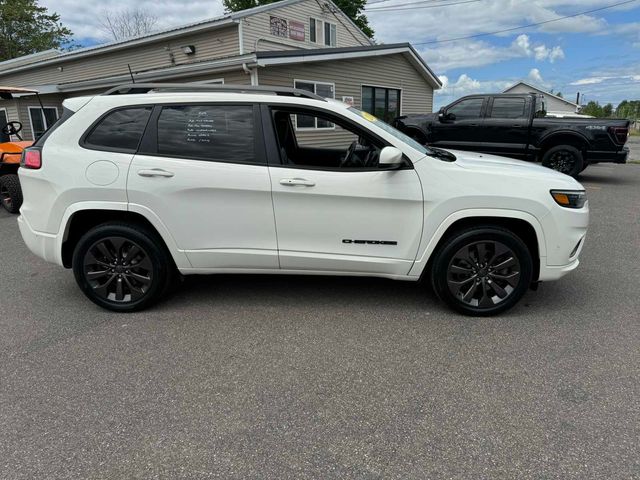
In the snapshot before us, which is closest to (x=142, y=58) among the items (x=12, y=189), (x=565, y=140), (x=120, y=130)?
(x=12, y=189)

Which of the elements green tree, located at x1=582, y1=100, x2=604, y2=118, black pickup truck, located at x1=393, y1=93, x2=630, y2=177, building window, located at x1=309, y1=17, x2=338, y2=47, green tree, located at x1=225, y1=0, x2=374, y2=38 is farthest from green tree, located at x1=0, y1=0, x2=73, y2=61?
green tree, located at x1=582, y1=100, x2=604, y2=118

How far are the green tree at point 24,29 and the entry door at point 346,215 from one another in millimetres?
39307

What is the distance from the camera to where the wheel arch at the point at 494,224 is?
11.4ft

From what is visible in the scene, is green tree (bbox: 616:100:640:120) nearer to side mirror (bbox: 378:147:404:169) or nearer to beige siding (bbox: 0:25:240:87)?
beige siding (bbox: 0:25:240:87)

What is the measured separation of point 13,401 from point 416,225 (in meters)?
2.90

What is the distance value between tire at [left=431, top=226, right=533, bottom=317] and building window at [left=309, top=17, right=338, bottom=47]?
59.7ft

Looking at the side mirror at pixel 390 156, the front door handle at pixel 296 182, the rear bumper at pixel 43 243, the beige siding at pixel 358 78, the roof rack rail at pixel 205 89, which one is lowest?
the rear bumper at pixel 43 243

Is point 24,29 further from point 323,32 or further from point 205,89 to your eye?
point 205,89

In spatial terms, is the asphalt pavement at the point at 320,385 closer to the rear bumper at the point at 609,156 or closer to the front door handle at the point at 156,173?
the front door handle at the point at 156,173

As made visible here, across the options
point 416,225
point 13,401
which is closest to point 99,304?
point 13,401

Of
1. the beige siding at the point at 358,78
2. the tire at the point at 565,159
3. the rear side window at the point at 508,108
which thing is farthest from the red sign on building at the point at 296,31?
the tire at the point at 565,159

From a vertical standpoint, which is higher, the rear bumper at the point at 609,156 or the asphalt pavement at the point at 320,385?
the rear bumper at the point at 609,156

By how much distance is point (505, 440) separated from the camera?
2338 mm

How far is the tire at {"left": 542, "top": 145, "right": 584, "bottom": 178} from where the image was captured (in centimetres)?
992
